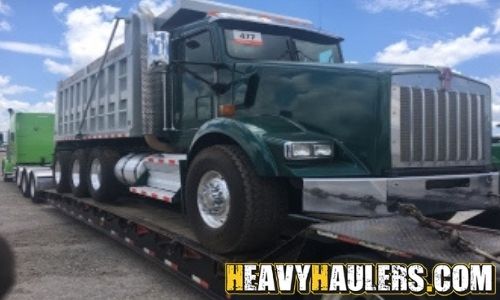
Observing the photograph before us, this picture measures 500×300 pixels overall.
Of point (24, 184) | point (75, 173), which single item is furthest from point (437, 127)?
point (24, 184)

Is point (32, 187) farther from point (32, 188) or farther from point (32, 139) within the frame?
point (32, 139)

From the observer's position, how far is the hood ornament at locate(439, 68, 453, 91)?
14.2ft

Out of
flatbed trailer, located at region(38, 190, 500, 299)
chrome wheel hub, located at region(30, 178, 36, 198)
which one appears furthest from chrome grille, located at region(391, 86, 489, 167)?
chrome wheel hub, located at region(30, 178, 36, 198)

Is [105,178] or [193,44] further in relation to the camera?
[105,178]

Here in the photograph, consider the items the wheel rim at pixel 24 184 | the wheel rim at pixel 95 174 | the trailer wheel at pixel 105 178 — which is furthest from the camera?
the wheel rim at pixel 24 184

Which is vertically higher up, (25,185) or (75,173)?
(75,173)

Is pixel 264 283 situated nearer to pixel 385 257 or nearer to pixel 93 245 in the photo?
pixel 385 257

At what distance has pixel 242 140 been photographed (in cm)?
437

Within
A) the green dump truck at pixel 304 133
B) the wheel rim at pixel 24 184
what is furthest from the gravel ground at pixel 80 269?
the wheel rim at pixel 24 184

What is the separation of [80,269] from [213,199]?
268cm

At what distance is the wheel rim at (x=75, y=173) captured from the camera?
9.44 m

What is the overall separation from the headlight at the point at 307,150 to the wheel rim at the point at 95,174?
5.06 metres

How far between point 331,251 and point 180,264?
2212mm

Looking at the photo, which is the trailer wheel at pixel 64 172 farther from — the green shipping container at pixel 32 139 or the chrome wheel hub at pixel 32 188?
the green shipping container at pixel 32 139
